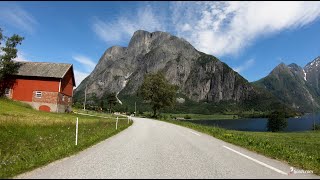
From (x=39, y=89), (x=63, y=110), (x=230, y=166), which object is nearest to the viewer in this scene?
(x=230, y=166)

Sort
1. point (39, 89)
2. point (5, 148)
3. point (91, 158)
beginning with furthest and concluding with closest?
point (39, 89), point (5, 148), point (91, 158)

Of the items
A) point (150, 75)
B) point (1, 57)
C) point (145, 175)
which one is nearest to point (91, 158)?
point (145, 175)

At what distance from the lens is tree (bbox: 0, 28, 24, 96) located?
5759cm

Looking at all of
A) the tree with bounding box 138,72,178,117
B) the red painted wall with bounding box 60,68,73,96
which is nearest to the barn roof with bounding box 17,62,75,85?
the red painted wall with bounding box 60,68,73,96

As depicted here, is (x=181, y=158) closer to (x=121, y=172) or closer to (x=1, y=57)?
(x=121, y=172)

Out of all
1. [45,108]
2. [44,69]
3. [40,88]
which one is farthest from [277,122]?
[40,88]

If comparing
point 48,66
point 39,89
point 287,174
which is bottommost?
point 287,174

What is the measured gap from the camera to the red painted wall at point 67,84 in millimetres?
60572

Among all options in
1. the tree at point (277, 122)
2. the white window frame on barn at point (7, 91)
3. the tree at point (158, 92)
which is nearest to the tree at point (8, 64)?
the white window frame on barn at point (7, 91)

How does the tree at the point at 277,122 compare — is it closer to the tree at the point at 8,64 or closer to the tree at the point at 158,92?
the tree at the point at 158,92

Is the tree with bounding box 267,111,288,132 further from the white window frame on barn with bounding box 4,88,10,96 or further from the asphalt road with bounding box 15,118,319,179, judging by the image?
the asphalt road with bounding box 15,118,319,179

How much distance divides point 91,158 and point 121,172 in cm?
278

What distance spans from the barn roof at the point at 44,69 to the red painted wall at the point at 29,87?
1095 mm

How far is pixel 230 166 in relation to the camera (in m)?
9.13
